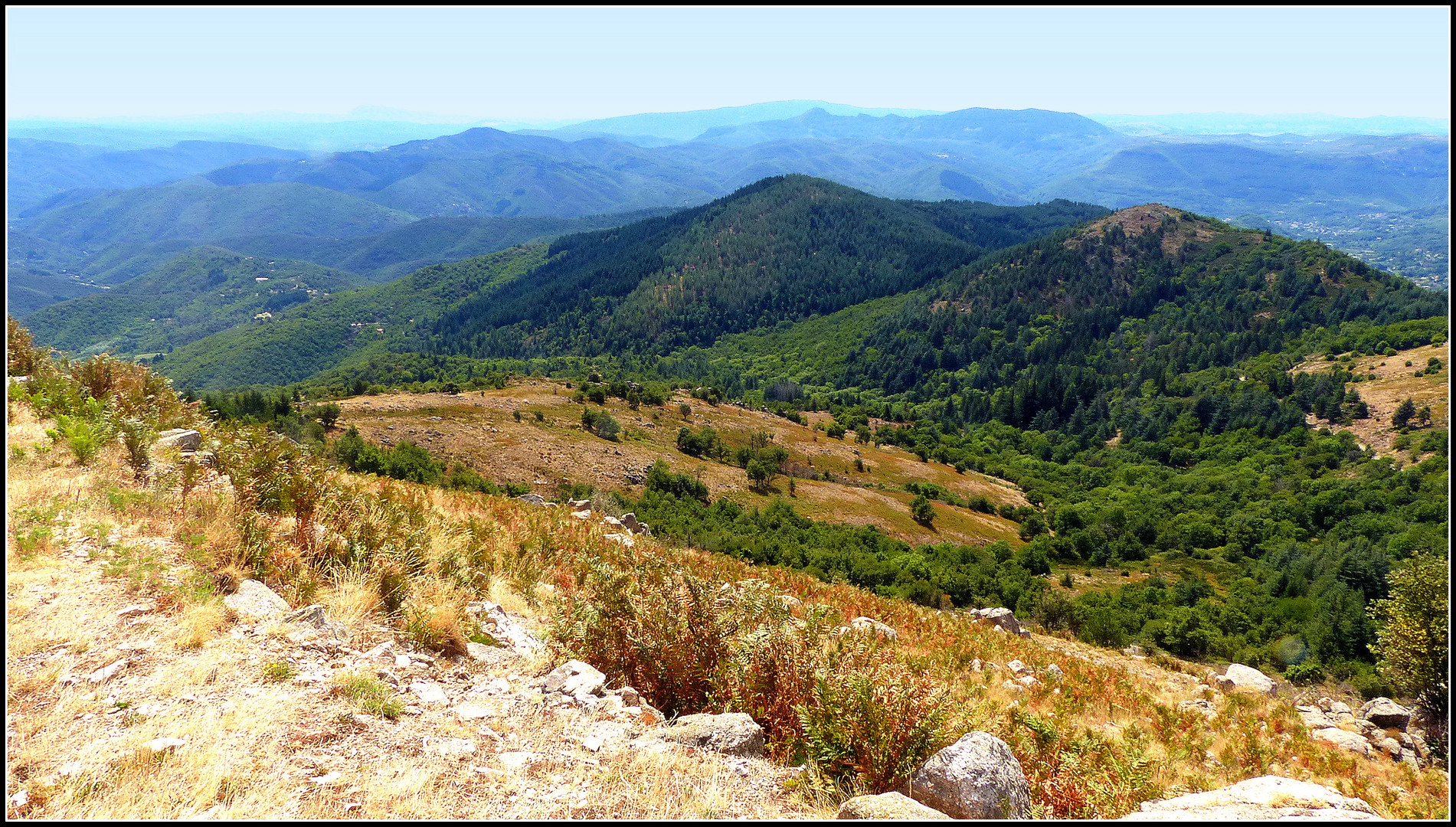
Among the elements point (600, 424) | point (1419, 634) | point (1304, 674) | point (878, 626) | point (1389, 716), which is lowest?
point (600, 424)

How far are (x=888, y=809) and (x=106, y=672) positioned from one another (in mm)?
6046

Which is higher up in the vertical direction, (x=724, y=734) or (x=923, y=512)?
(x=724, y=734)

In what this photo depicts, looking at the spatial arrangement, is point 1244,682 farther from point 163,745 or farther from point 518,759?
point 163,745

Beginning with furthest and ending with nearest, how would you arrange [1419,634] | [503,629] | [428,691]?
[1419,634]
[503,629]
[428,691]

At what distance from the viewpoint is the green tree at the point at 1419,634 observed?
11953mm

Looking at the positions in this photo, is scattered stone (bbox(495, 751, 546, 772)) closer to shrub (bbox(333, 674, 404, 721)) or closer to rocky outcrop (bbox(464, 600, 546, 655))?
shrub (bbox(333, 674, 404, 721))

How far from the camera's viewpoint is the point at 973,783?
14.6 ft

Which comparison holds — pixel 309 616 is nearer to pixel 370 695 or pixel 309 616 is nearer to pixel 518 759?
pixel 370 695

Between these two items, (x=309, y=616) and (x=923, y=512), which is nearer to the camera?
(x=309, y=616)

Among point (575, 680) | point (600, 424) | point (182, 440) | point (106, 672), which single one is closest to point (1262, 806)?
point (575, 680)

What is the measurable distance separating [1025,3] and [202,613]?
10530 millimetres

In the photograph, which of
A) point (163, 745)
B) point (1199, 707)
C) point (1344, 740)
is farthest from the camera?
point (1199, 707)

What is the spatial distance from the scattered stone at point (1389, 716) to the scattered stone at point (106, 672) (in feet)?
65.2

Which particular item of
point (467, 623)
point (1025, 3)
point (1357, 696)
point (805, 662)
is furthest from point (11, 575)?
point (1357, 696)
